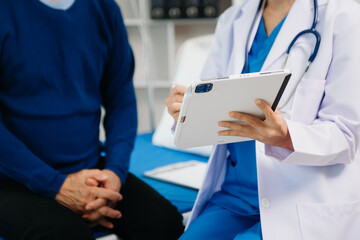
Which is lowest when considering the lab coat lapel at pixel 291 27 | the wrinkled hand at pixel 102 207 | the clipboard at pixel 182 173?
the clipboard at pixel 182 173

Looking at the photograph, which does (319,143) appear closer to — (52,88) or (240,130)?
(240,130)

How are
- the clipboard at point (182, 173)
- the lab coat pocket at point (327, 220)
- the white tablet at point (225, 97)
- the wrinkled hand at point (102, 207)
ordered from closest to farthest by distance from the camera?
the white tablet at point (225, 97) → the lab coat pocket at point (327, 220) → the wrinkled hand at point (102, 207) → the clipboard at point (182, 173)

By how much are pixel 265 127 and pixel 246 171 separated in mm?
270

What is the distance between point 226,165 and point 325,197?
0.34 metres

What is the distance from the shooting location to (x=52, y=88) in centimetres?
113

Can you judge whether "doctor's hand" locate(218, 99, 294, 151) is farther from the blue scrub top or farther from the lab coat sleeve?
the blue scrub top

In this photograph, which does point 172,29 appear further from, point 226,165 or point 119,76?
point 226,165

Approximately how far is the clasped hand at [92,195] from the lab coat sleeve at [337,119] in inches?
19.0

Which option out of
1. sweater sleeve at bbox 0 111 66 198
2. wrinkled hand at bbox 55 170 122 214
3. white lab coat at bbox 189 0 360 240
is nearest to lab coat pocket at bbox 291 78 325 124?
white lab coat at bbox 189 0 360 240

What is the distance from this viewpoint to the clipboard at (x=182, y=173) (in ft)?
4.81

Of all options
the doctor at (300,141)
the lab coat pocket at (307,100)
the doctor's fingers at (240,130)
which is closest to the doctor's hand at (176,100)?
the doctor at (300,141)

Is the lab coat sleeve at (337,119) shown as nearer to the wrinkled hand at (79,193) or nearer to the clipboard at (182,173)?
the wrinkled hand at (79,193)

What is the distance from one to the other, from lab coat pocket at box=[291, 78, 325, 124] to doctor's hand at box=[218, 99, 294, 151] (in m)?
0.11

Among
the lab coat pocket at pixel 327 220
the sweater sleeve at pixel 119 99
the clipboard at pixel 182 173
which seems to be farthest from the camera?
the clipboard at pixel 182 173
